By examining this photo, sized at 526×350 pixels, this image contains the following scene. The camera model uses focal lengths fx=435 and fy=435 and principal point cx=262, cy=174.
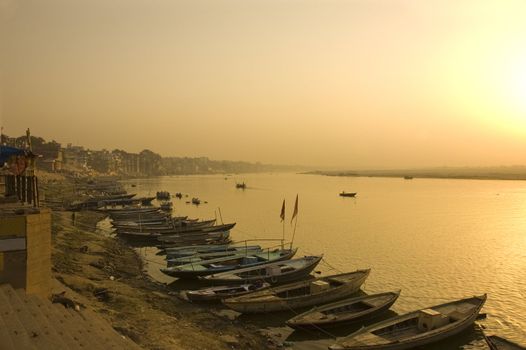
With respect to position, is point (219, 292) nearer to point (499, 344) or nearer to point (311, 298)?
point (311, 298)

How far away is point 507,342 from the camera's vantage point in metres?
16.9

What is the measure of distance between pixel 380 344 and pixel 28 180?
15685mm

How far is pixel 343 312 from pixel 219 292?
682cm

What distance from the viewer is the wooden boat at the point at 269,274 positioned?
86.1ft

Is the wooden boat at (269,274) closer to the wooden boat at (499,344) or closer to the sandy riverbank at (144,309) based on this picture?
the sandy riverbank at (144,309)

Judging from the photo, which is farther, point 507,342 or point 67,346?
point 507,342

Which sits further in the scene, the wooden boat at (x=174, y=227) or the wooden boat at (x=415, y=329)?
the wooden boat at (x=174, y=227)

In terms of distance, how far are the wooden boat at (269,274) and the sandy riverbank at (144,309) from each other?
3317 mm

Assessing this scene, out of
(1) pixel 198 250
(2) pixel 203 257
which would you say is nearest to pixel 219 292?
(2) pixel 203 257

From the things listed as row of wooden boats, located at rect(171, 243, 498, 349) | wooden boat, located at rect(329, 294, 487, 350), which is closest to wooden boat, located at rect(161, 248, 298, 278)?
row of wooden boats, located at rect(171, 243, 498, 349)

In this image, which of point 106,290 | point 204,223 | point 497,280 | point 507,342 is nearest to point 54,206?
point 204,223

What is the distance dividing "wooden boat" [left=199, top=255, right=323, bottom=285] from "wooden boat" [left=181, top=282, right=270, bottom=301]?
4.39 ft

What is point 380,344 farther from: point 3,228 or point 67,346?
point 3,228

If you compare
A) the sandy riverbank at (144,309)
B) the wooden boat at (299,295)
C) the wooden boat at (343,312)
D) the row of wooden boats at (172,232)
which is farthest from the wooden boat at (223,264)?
the row of wooden boats at (172,232)
